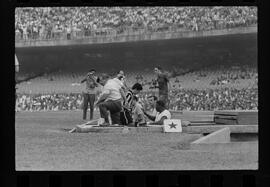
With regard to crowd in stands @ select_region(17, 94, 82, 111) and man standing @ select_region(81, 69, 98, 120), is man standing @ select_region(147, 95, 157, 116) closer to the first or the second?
man standing @ select_region(81, 69, 98, 120)

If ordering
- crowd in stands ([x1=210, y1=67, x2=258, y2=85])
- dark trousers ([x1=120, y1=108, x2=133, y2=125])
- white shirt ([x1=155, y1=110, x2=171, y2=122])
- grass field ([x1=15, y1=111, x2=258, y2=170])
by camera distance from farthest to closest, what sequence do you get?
dark trousers ([x1=120, y1=108, x2=133, y2=125]) < white shirt ([x1=155, y1=110, x2=171, y2=122]) < crowd in stands ([x1=210, y1=67, x2=258, y2=85]) < grass field ([x1=15, y1=111, x2=258, y2=170])

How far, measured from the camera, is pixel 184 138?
12.9 metres

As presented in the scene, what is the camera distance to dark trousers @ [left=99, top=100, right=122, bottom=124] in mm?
13031

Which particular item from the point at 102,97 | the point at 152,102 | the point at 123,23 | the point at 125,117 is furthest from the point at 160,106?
the point at 123,23

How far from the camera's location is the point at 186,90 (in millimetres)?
13000

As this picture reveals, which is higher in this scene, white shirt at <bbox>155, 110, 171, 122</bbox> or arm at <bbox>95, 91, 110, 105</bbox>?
arm at <bbox>95, 91, 110, 105</bbox>

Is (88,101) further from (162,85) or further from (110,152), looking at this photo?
(162,85)

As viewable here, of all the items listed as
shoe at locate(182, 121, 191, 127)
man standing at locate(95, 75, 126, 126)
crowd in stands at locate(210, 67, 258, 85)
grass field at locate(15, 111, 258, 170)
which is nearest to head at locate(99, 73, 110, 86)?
man standing at locate(95, 75, 126, 126)

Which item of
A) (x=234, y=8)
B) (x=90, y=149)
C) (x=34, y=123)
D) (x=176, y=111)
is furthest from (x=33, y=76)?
(x=234, y=8)

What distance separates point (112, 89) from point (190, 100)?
4.78ft

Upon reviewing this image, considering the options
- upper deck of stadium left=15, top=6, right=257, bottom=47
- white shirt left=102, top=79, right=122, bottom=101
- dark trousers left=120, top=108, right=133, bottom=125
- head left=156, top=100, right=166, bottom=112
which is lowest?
dark trousers left=120, top=108, right=133, bottom=125

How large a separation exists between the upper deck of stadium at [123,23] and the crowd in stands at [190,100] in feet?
3.28

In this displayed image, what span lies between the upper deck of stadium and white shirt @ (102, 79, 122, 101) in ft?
2.48
